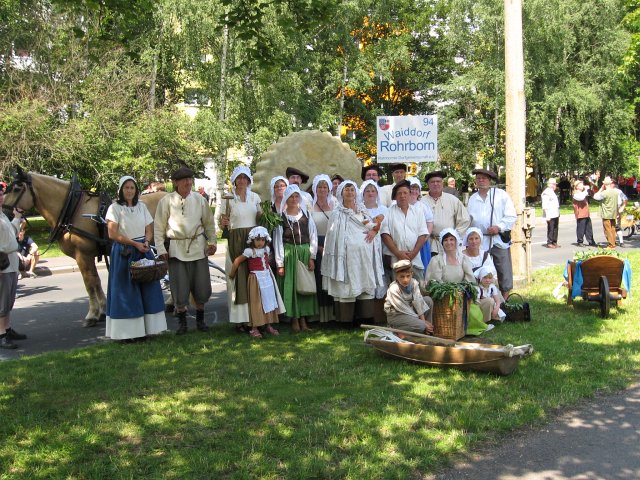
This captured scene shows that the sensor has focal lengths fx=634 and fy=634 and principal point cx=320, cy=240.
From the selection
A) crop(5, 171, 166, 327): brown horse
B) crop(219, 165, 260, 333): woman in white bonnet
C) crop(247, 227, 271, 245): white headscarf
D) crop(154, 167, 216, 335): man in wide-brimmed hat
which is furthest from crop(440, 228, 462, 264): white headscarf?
crop(5, 171, 166, 327): brown horse

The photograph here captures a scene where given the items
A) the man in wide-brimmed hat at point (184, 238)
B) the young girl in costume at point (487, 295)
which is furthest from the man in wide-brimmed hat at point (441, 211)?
the man in wide-brimmed hat at point (184, 238)

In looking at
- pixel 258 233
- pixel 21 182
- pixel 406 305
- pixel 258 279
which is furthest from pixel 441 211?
pixel 21 182

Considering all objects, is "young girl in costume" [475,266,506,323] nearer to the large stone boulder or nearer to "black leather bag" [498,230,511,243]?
"black leather bag" [498,230,511,243]

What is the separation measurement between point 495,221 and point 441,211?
0.79 meters

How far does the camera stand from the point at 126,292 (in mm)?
7535

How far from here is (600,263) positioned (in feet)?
27.5

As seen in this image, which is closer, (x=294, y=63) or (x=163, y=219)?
(x=163, y=219)

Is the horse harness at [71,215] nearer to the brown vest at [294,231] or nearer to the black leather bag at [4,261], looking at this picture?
the black leather bag at [4,261]

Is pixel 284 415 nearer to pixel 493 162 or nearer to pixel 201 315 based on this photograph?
pixel 201 315

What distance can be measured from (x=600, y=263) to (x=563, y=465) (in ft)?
15.9

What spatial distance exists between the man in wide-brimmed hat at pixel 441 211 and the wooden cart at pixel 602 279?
5.42 feet

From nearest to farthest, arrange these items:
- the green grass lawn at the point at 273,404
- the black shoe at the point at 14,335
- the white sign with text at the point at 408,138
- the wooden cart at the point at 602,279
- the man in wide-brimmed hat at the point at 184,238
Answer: the green grass lawn at the point at 273,404, the man in wide-brimmed hat at the point at 184,238, the black shoe at the point at 14,335, the wooden cart at the point at 602,279, the white sign with text at the point at 408,138

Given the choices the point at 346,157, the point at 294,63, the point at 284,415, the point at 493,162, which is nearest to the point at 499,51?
the point at 493,162

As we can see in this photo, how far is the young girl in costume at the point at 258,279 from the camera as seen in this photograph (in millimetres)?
7637
